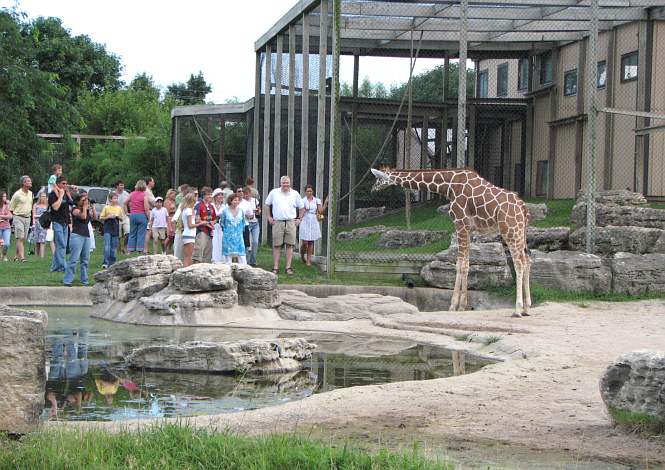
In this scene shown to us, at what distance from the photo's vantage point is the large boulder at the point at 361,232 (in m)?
26.8

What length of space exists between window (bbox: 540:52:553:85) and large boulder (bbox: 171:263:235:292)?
1709 cm

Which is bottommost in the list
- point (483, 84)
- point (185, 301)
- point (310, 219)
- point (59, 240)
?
point (185, 301)

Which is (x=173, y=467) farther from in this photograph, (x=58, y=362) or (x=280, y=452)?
(x=58, y=362)

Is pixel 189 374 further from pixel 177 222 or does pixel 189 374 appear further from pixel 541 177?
pixel 541 177

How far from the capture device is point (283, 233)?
65.3 feet

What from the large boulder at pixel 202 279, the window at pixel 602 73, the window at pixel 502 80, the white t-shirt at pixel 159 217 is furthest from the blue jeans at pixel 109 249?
the window at pixel 502 80

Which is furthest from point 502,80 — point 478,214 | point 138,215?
point 478,214

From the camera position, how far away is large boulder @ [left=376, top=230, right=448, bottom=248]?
78.7 ft

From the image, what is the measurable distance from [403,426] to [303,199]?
1400cm

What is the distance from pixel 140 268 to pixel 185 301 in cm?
128

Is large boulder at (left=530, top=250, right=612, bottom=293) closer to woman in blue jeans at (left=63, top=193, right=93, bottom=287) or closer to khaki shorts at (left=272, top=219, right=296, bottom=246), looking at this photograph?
khaki shorts at (left=272, top=219, right=296, bottom=246)

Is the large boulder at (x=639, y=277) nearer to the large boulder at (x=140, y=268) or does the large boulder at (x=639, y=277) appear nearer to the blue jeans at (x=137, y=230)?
the large boulder at (x=140, y=268)

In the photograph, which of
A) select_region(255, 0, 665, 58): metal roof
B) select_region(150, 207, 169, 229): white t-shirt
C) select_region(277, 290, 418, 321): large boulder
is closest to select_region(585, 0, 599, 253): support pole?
select_region(255, 0, 665, 58): metal roof

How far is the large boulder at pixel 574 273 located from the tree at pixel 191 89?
57.0 m
